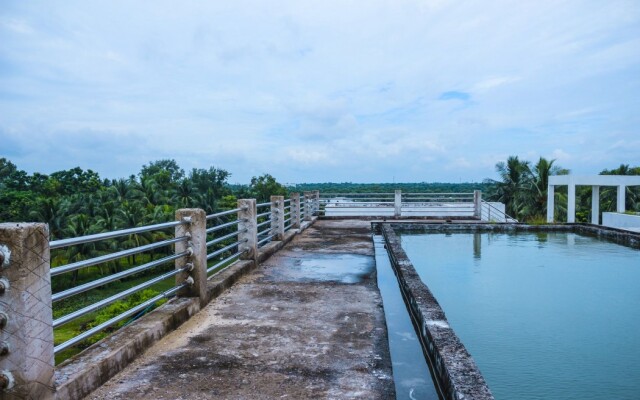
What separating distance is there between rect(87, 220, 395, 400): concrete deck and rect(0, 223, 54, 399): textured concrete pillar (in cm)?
47

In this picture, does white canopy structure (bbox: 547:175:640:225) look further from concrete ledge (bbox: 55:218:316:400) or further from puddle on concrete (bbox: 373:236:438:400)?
concrete ledge (bbox: 55:218:316:400)

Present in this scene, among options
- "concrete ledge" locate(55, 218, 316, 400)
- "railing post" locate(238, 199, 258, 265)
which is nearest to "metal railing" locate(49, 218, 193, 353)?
"concrete ledge" locate(55, 218, 316, 400)

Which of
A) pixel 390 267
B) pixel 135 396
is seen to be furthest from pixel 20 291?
pixel 390 267

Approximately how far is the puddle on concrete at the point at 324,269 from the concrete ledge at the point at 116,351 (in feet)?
5.32

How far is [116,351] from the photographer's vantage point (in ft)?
9.83

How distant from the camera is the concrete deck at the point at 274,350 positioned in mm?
2793

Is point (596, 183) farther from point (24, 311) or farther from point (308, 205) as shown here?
point (24, 311)

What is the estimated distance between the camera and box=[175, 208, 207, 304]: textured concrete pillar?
4340 millimetres

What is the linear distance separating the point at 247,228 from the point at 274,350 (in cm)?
330

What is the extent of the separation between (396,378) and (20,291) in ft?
7.53

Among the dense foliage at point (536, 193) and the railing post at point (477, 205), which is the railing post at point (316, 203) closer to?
the railing post at point (477, 205)

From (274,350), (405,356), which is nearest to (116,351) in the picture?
(274,350)

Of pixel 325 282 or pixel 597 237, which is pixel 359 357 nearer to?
pixel 325 282

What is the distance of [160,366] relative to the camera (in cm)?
313
